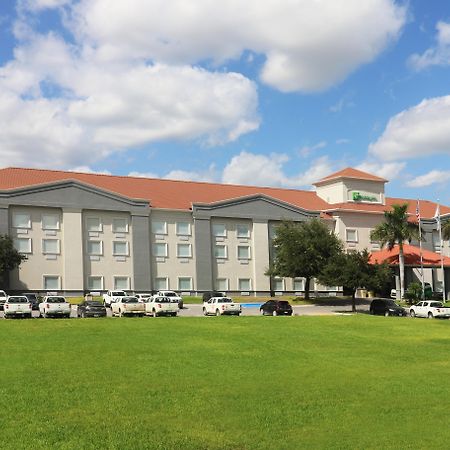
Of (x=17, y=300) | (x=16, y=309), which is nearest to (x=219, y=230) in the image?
(x=17, y=300)

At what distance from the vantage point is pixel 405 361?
1144 inches

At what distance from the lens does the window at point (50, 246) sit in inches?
3078

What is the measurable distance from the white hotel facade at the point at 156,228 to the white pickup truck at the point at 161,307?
28176 mm

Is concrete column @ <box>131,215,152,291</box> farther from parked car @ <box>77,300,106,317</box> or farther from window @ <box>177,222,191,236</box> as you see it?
parked car @ <box>77,300,106,317</box>

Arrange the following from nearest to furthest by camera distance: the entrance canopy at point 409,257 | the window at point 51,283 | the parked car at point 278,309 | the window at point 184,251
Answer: the parked car at point 278,309 → the window at point 51,283 → the window at point 184,251 → the entrance canopy at point 409,257

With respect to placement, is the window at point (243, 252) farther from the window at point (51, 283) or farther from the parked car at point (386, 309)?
the parked car at point (386, 309)

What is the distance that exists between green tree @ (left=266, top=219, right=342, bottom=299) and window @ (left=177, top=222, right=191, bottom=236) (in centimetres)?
1222

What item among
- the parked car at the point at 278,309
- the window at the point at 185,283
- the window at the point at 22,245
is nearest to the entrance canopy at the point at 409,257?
the window at the point at 185,283

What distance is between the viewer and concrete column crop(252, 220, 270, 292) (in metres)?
89.8

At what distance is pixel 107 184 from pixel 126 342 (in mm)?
57161

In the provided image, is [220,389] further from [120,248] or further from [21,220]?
[120,248]

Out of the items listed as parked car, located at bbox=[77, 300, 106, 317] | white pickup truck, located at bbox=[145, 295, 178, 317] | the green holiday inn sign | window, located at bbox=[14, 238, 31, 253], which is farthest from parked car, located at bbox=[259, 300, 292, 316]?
the green holiday inn sign

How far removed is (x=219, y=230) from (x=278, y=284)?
36.0 feet

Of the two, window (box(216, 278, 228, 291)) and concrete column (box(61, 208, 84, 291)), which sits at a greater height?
concrete column (box(61, 208, 84, 291))
